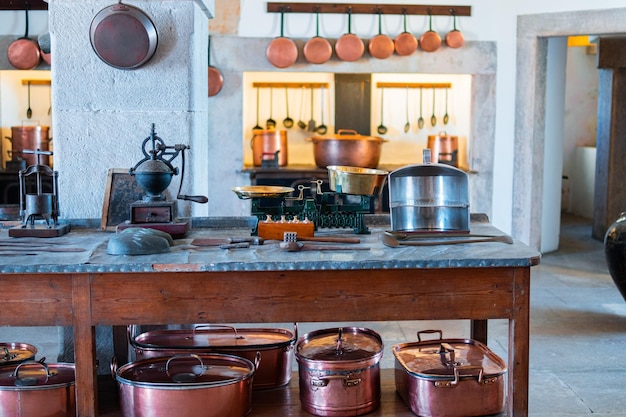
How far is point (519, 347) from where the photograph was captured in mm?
3061

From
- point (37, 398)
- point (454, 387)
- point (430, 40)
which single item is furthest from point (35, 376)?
point (430, 40)

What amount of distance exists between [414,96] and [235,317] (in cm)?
639

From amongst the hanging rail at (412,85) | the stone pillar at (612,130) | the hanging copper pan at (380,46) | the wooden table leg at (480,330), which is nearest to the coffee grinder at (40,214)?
the wooden table leg at (480,330)

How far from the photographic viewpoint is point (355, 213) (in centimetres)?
363

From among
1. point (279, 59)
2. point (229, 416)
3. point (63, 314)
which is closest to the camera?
point (63, 314)

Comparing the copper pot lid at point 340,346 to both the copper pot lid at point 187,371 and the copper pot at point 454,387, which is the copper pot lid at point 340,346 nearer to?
the copper pot at point 454,387

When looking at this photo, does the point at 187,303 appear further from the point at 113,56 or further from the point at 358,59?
the point at 358,59

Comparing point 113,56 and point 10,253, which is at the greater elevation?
point 113,56

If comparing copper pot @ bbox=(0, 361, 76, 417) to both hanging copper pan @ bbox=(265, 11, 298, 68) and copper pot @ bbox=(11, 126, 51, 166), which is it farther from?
copper pot @ bbox=(11, 126, 51, 166)

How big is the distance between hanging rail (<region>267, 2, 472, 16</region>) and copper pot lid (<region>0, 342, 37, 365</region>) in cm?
475

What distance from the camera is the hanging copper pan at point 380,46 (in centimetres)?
769

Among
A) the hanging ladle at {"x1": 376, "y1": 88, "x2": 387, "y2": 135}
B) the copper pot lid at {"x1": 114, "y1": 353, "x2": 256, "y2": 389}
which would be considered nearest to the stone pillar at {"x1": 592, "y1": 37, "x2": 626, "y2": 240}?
the hanging ladle at {"x1": 376, "y1": 88, "x2": 387, "y2": 135}

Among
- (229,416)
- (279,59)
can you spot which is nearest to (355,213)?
(229,416)

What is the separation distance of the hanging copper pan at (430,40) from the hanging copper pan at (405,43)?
0.27ft
